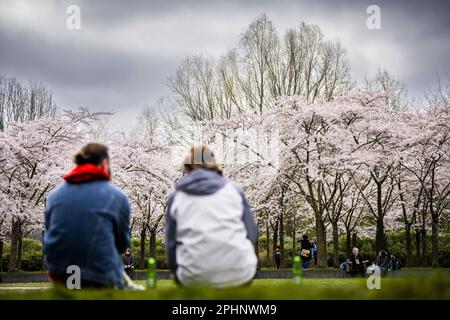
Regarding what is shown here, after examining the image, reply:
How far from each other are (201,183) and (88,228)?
0.82 m

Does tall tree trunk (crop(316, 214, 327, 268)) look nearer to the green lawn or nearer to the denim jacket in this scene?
the denim jacket

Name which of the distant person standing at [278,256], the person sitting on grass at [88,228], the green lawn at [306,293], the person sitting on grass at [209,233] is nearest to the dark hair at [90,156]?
the person sitting on grass at [88,228]

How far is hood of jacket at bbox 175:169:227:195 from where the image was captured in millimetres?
3920

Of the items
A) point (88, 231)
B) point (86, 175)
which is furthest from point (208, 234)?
point (86, 175)

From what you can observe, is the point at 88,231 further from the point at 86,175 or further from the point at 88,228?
the point at 86,175

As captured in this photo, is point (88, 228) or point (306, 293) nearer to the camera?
point (306, 293)

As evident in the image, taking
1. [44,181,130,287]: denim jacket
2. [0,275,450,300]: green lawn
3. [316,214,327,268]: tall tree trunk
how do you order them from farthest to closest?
[316,214,327,268]: tall tree trunk
[44,181,130,287]: denim jacket
[0,275,450,300]: green lawn

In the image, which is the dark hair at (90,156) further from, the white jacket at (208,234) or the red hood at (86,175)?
the white jacket at (208,234)

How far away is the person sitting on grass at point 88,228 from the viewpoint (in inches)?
148

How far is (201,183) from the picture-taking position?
394 cm

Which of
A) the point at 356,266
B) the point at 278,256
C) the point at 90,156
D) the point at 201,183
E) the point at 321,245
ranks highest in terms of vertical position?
the point at 90,156

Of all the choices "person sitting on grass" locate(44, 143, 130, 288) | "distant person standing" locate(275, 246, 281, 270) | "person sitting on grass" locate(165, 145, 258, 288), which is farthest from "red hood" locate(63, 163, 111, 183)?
"distant person standing" locate(275, 246, 281, 270)

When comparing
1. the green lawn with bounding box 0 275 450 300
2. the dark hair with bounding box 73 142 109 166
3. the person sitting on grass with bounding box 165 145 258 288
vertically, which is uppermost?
the dark hair with bounding box 73 142 109 166
